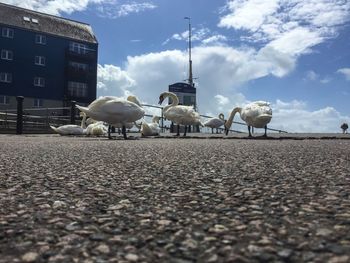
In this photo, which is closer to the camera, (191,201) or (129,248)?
(129,248)

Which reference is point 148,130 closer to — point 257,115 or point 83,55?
point 257,115

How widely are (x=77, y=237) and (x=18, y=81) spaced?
152 feet

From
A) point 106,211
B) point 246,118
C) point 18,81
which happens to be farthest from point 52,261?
point 18,81

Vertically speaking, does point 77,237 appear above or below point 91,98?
below

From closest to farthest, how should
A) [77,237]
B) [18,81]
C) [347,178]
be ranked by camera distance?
[77,237] < [347,178] < [18,81]

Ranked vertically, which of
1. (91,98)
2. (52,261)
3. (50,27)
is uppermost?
(50,27)

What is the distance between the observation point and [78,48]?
48844 millimetres

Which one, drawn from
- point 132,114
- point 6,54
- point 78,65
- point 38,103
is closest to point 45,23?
point 78,65

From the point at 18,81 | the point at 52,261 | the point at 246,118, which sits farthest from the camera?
the point at 18,81

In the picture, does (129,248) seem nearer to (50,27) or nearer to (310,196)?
(310,196)

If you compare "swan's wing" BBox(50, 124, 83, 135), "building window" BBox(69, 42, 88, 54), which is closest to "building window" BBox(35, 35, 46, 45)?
"building window" BBox(69, 42, 88, 54)

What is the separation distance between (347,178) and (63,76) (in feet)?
155

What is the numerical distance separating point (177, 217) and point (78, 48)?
4917 centimetres

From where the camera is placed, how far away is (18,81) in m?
44.6
